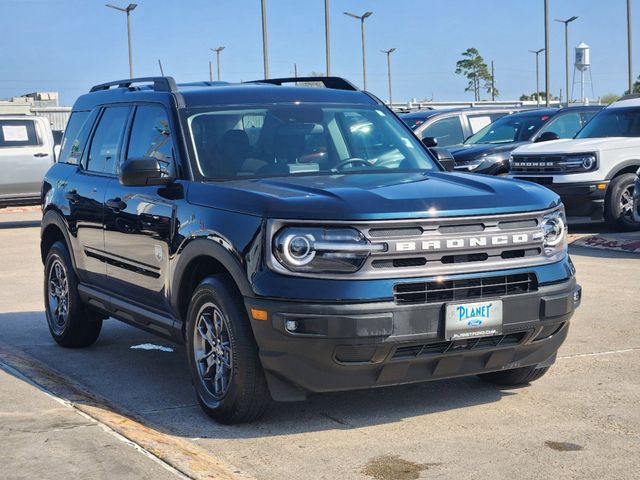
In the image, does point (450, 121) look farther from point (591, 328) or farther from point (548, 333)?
point (548, 333)

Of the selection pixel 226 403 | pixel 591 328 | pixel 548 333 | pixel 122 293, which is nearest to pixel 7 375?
pixel 122 293

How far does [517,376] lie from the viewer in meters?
6.33

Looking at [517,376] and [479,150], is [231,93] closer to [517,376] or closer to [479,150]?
[517,376]

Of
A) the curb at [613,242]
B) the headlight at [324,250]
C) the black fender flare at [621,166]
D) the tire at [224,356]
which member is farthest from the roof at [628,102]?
the headlight at [324,250]

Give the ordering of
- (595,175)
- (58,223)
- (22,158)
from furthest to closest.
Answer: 1. (22,158)
2. (595,175)
3. (58,223)

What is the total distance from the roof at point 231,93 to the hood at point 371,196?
0.80 metres

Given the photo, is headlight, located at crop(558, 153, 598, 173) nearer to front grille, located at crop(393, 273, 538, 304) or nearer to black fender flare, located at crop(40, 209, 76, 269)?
black fender flare, located at crop(40, 209, 76, 269)

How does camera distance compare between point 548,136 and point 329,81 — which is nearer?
point 329,81

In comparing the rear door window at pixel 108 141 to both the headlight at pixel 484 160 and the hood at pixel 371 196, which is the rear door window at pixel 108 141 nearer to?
the hood at pixel 371 196

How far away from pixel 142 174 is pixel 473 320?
213 centimetres

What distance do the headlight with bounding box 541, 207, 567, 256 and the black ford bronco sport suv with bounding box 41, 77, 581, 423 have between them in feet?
0.04

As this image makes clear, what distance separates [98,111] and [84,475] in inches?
149

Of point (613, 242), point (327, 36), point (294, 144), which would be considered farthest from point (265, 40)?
point (294, 144)

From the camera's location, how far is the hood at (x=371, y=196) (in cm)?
530
